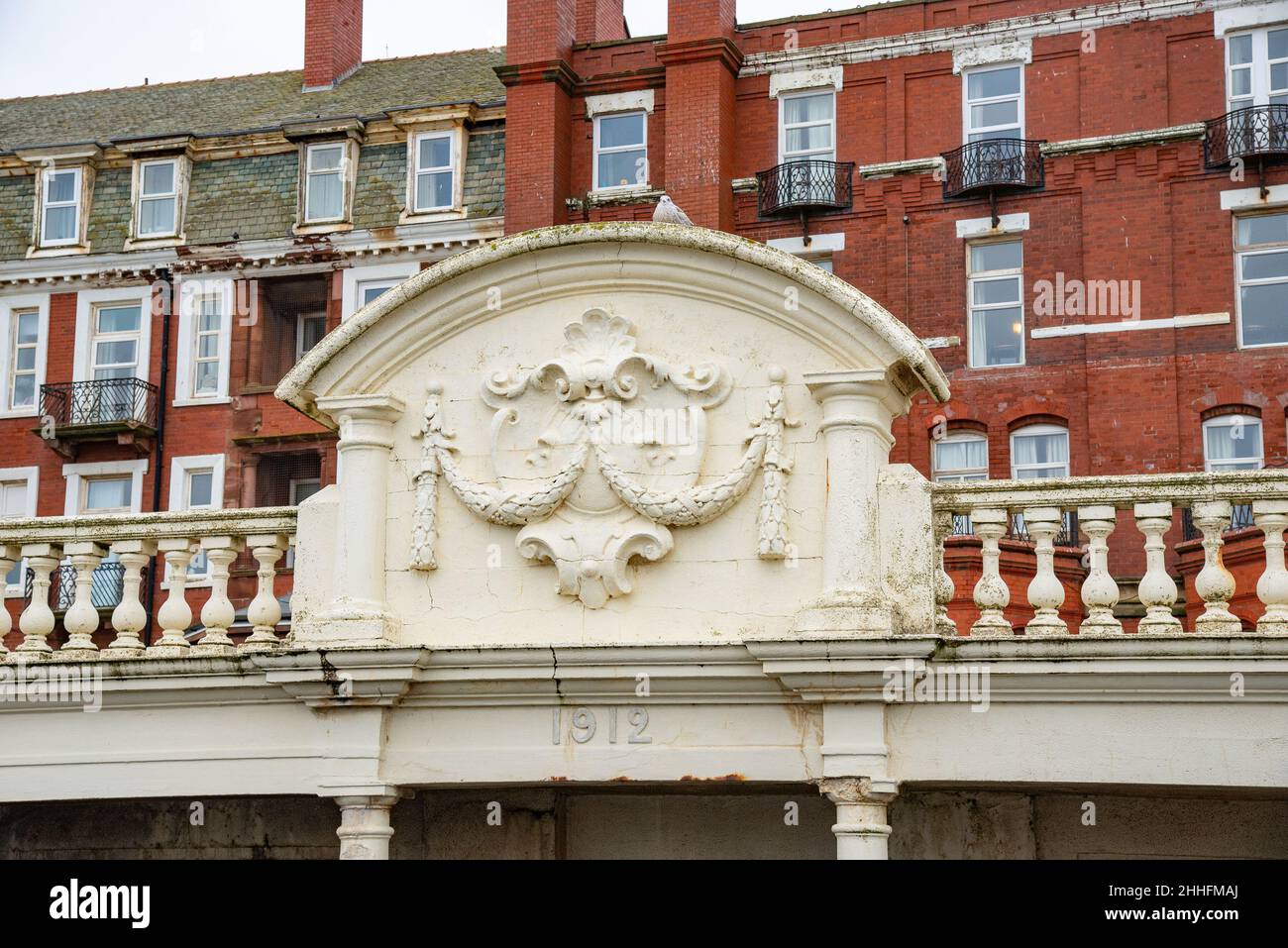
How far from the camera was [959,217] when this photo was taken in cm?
4097

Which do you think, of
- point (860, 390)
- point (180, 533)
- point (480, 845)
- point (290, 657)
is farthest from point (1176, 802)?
point (180, 533)

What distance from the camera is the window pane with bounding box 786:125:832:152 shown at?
4253cm

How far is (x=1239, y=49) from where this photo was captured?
40.0 m

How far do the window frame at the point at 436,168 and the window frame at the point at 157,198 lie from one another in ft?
21.3

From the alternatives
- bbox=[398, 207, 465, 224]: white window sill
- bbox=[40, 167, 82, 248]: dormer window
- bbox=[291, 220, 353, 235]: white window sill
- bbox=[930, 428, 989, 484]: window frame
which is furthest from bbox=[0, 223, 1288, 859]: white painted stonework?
bbox=[40, 167, 82, 248]: dormer window

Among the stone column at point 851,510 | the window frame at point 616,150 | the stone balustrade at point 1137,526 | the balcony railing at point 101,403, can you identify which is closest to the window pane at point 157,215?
the balcony railing at point 101,403

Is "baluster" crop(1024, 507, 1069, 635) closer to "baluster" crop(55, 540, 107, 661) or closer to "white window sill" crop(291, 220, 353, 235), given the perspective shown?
"baluster" crop(55, 540, 107, 661)

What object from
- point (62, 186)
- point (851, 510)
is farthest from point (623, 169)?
point (851, 510)

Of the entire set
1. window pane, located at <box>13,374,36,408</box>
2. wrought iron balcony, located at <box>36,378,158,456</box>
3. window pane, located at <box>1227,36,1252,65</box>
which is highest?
window pane, located at <box>1227,36,1252,65</box>

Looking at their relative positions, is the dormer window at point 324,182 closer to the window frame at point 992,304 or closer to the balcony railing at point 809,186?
the balcony railing at point 809,186

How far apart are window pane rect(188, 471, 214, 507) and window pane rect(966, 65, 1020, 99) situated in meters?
20.3
